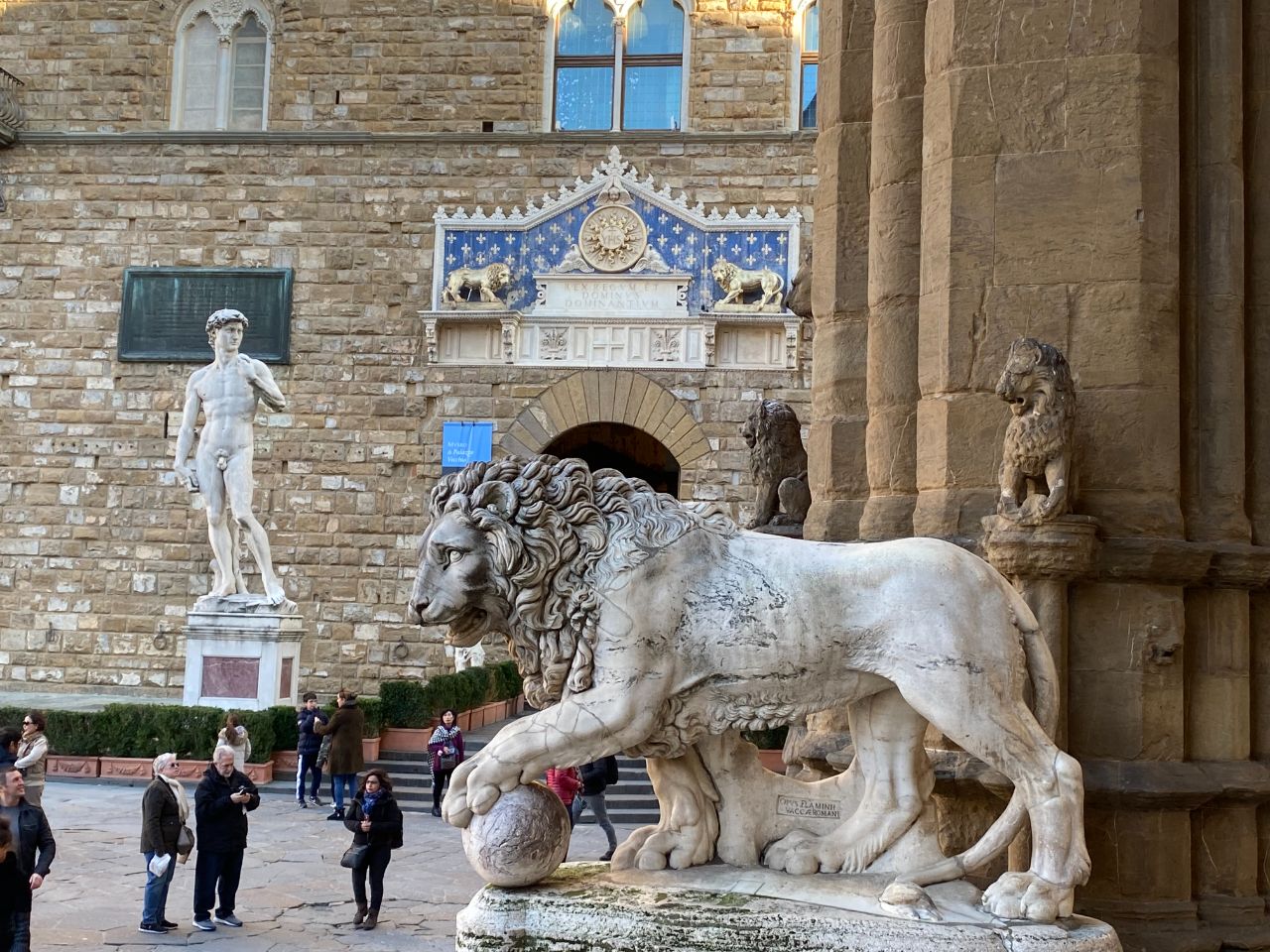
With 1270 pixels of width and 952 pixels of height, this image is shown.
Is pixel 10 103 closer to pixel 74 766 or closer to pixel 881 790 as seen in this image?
pixel 74 766

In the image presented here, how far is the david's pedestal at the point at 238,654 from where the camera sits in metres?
15.2

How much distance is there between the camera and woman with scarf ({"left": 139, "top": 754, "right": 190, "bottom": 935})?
8.22 meters

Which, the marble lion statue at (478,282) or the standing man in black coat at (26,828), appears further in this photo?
the marble lion statue at (478,282)

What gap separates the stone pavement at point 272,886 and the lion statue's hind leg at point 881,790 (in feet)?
15.4

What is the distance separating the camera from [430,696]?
15180mm

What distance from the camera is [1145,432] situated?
14.9ft

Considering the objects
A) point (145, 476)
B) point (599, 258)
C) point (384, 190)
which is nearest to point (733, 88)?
point (599, 258)

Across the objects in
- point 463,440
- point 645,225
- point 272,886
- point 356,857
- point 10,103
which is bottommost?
point 272,886

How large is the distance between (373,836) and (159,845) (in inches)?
47.8

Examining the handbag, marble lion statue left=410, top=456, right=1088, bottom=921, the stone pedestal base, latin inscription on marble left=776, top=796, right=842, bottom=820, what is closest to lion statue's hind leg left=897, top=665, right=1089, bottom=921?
marble lion statue left=410, top=456, right=1088, bottom=921

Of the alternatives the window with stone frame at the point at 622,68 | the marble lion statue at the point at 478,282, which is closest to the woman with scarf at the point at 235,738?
the marble lion statue at the point at 478,282

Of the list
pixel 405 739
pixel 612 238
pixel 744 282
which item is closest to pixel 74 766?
pixel 405 739

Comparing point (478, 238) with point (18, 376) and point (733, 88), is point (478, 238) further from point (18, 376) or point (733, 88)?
point (18, 376)

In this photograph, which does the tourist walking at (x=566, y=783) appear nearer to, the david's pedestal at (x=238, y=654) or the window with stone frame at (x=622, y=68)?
the david's pedestal at (x=238, y=654)
